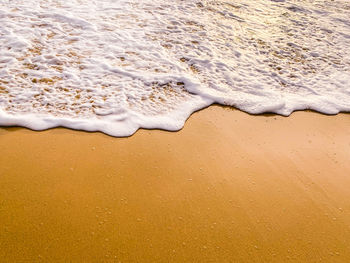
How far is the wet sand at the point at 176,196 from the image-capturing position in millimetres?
1805

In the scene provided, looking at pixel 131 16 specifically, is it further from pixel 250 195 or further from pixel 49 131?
pixel 250 195

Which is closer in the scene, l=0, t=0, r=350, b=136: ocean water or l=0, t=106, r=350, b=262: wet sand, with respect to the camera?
l=0, t=106, r=350, b=262: wet sand

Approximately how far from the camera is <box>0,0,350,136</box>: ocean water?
2.99 meters

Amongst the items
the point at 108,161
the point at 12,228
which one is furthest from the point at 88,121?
the point at 12,228

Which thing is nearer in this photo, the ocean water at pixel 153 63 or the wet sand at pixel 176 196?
the wet sand at pixel 176 196

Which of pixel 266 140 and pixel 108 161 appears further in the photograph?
pixel 266 140

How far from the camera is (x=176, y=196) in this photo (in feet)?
7.05

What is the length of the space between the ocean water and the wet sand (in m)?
0.35

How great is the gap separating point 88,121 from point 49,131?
384 mm

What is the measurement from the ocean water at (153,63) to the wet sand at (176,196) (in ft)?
1.14

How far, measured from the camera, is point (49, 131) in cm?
261

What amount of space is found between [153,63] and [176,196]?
7.67 ft

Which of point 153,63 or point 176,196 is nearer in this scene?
point 176,196

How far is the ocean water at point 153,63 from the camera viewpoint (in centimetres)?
299
